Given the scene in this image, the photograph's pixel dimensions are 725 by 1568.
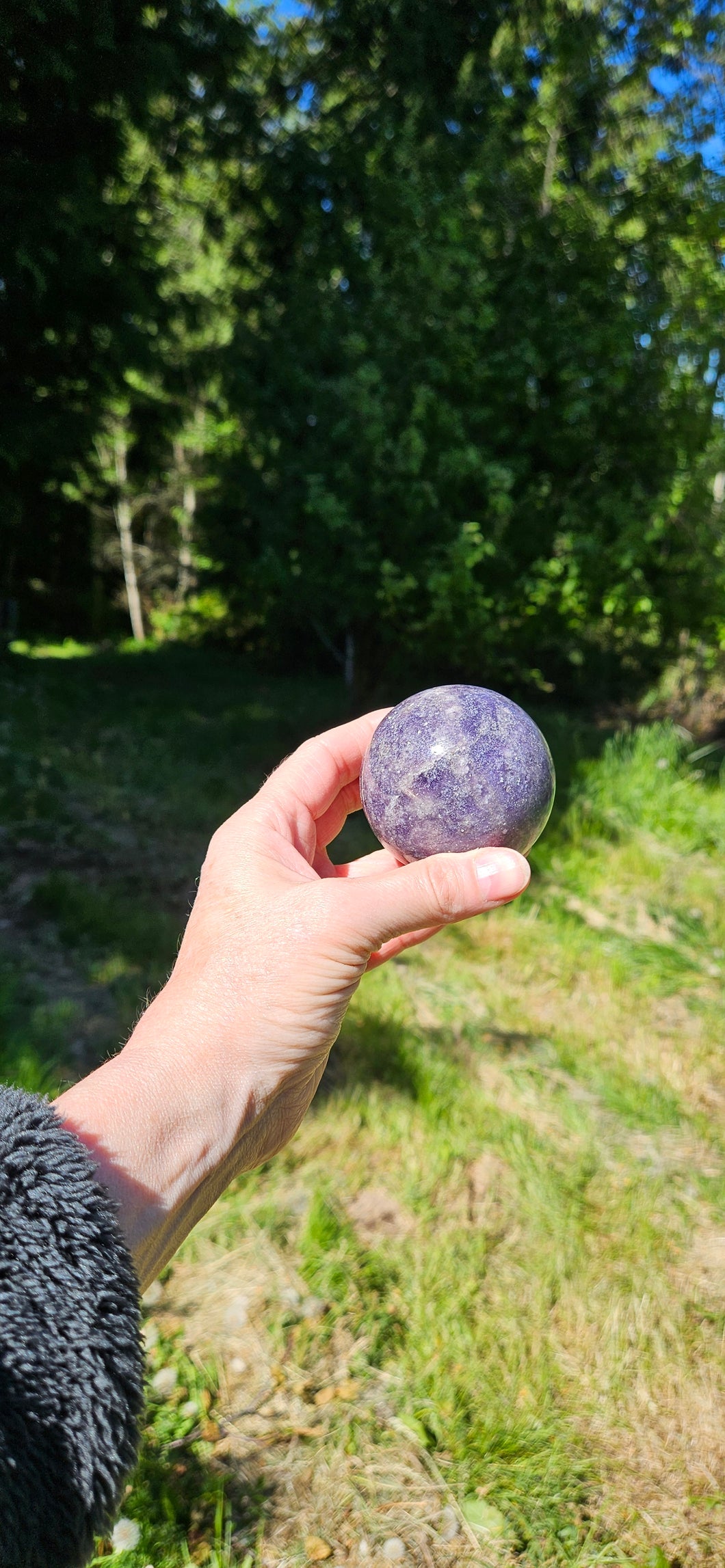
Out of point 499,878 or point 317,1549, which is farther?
point 317,1549

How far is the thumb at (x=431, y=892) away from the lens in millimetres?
1561

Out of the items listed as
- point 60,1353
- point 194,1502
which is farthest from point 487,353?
point 60,1353

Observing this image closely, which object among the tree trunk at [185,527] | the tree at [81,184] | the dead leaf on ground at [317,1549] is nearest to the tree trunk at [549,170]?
the tree at [81,184]

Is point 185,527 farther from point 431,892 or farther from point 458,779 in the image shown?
point 431,892

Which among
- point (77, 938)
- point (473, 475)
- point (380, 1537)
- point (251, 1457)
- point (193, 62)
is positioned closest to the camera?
point (380, 1537)

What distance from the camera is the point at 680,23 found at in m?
7.29

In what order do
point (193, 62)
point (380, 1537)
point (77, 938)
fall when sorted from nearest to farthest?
point (380, 1537)
point (77, 938)
point (193, 62)

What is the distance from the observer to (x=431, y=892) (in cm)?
158

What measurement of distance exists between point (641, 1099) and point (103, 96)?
546 cm

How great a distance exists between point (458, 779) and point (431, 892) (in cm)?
39

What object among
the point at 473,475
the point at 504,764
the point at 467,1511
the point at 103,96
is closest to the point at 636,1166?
the point at 467,1511

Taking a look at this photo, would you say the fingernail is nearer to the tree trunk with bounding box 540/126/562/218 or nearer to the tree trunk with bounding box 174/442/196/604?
the tree trunk with bounding box 540/126/562/218

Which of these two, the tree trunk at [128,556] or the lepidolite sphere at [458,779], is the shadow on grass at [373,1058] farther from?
the tree trunk at [128,556]

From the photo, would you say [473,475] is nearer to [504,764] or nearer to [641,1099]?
[641,1099]
